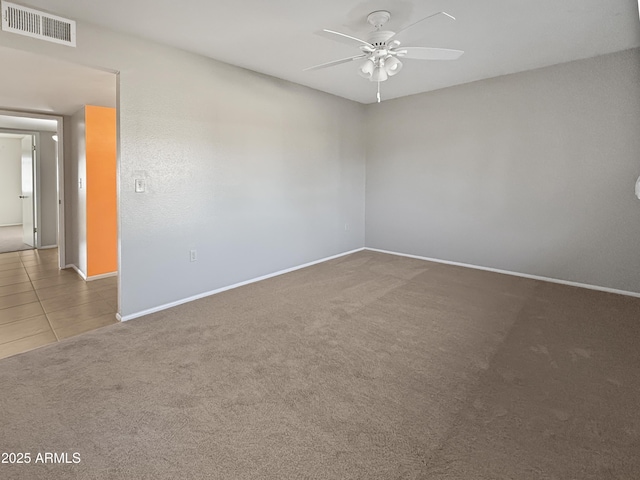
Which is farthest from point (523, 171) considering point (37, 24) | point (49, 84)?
point (49, 84)

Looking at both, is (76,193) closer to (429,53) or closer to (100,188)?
(100,188)

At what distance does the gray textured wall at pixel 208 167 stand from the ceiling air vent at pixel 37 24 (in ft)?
0.22

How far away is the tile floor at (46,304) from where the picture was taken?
2.85 metres

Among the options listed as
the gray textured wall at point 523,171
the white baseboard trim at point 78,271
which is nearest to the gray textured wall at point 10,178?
the white baseboard trim at point 78,271

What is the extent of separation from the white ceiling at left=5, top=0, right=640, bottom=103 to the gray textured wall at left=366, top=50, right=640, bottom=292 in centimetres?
49

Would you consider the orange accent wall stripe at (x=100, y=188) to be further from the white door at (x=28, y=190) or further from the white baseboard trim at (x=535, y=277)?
the white baseboard trim at (x=535, y=277)

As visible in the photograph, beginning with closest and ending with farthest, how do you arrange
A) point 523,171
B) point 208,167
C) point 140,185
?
point 140,185 → point 208,167 → point 523,171

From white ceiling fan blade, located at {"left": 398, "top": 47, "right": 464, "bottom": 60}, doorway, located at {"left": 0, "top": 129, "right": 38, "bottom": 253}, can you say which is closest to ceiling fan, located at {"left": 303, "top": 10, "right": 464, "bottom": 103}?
white ceiling fan blade, located at {"left": 398, "top": 47, "right": 464, "bottom": 60}

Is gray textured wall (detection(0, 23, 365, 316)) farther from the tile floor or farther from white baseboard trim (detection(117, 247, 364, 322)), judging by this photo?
the tile floor

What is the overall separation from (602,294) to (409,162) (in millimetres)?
3052

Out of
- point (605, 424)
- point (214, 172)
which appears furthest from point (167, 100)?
point (605, 424)

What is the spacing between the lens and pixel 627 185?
3.72 metres

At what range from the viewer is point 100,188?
15.0 feet

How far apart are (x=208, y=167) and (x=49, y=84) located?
1.69 metres
